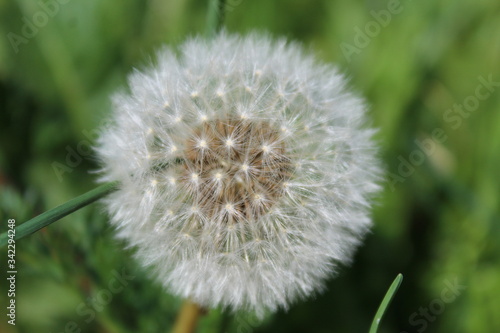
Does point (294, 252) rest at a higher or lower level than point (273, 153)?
lower

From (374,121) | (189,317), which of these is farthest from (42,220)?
(374,121)

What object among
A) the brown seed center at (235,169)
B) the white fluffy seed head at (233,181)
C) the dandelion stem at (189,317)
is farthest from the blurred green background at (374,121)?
the brown seed center at (235,169)

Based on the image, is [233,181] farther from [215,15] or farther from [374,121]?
[374,121]

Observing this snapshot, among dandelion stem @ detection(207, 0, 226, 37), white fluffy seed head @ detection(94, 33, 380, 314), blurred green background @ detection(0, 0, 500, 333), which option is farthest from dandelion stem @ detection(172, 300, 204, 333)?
dandelion stem @ detection(207, 0, 226, 37)

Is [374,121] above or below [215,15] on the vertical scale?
below

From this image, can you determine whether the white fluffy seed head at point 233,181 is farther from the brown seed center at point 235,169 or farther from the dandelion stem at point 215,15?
the dandelion stem at point 215,15

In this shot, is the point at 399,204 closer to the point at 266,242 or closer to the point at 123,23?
the point at 266,242

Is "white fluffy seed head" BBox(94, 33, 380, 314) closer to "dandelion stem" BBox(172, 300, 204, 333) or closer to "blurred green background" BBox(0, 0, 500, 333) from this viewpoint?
"dandelion stem" BBox(172, 300, 204, 333)

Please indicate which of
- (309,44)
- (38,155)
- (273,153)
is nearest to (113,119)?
(273,153)
